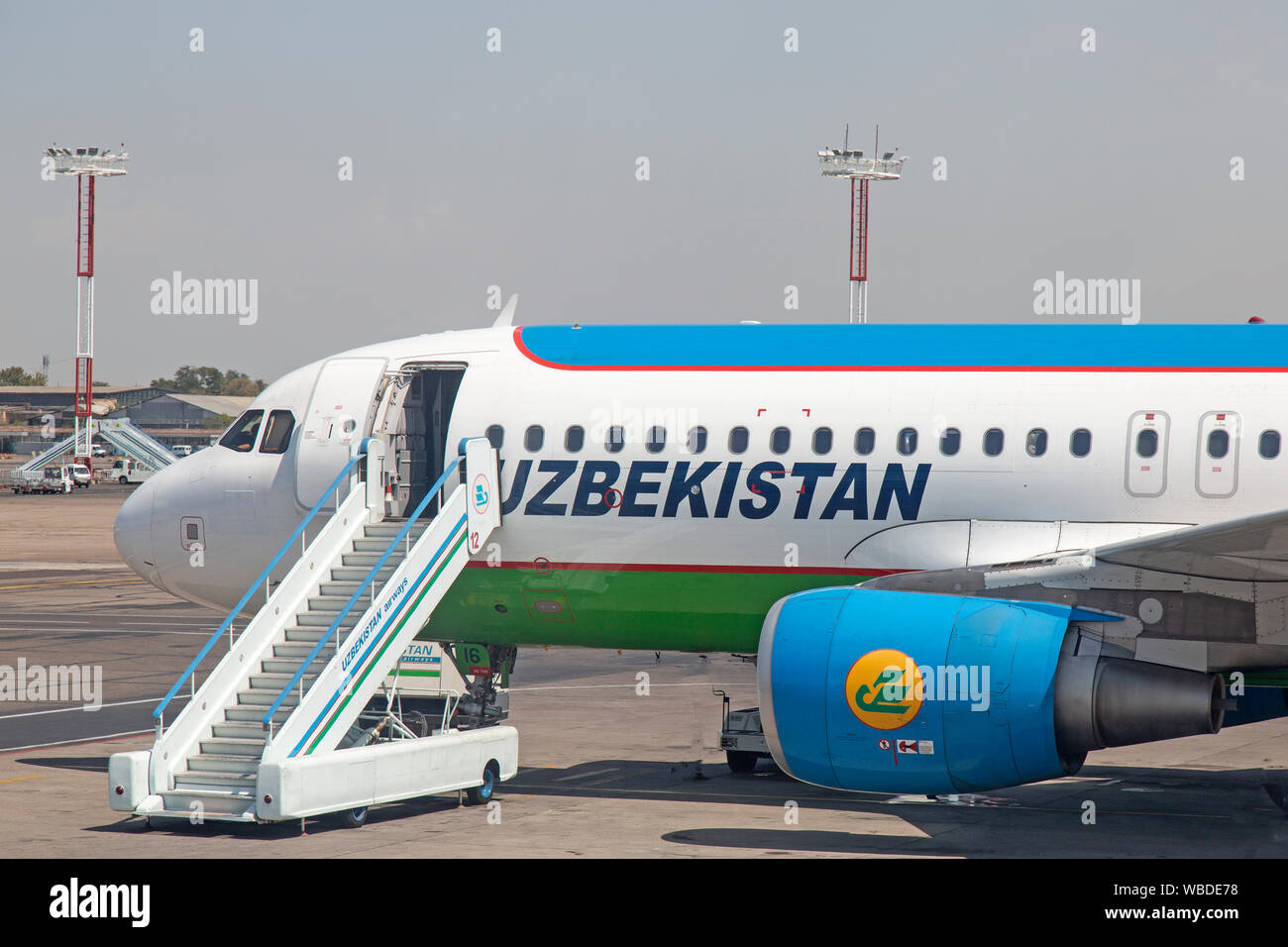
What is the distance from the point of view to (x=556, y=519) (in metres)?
20.5

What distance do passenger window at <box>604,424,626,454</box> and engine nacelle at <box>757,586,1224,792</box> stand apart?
4381 mm

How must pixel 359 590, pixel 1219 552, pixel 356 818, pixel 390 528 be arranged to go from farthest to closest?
pixel 390 528, pixel 359 590, pixel 356 818, pixel 1219 552

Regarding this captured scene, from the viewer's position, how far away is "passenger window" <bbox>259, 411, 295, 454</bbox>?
72.5 feet

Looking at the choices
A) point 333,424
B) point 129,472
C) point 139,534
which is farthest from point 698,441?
point 129,472

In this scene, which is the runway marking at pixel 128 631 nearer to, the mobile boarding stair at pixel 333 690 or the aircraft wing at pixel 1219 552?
the mobile boarding stair at pixel 333 690

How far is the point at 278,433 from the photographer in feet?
72.8

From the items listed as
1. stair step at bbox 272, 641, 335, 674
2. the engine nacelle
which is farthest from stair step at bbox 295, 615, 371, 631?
the engine nacelle

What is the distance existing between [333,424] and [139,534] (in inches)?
141

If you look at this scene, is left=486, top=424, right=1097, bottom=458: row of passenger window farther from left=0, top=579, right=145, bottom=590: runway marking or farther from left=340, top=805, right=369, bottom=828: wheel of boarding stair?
left=0, top=579, right=145, bottom=590: runway marking

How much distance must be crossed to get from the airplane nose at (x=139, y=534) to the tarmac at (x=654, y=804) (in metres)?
3.02

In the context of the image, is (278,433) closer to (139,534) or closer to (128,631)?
(139,534)

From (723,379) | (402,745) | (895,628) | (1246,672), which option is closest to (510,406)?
(723,379)

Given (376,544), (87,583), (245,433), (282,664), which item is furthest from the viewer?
(87,583)
